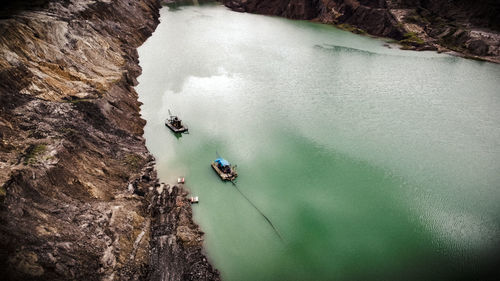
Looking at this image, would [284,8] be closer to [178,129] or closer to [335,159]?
[178,129]

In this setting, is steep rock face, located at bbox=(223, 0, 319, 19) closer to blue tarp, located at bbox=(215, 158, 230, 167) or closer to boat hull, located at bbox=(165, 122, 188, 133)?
boat hull, located at bbox=(165, 122, 188, 133)

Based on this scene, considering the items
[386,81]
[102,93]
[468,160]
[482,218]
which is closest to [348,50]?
[386,81]

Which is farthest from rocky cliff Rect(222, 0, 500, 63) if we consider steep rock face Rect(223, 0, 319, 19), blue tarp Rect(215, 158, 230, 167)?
blue tarp Rect(215, 158, 230, 167)

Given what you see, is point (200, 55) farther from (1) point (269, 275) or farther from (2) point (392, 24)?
(2) point (392, 24)

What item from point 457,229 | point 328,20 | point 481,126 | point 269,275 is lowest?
point 269,275

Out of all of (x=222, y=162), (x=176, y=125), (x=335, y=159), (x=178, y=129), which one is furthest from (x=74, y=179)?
(x=335, y=159)

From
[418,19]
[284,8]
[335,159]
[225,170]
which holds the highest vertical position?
[284,8]

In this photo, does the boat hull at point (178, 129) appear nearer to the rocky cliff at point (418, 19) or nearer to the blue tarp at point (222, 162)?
the blue tarp at point (222, 162)
